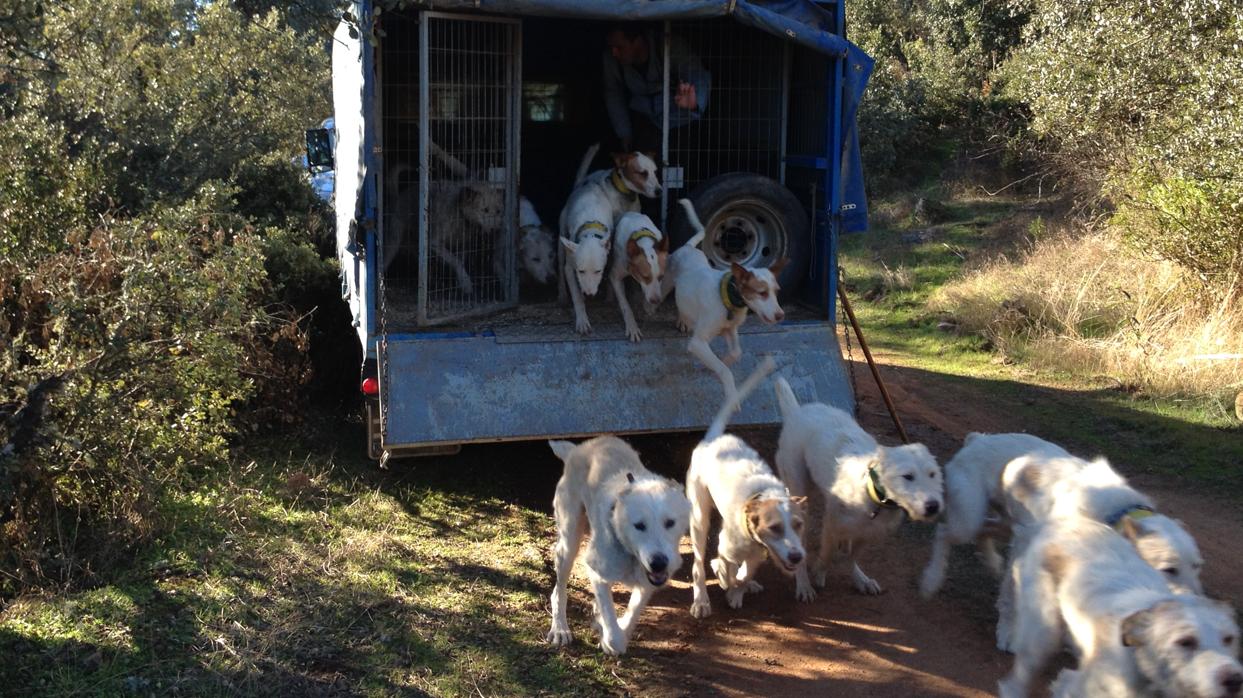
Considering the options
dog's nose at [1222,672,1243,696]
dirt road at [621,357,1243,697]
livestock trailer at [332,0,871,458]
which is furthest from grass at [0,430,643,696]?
dog's nose at [1222,672,1243,696]

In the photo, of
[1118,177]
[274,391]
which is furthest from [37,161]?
[1118,177]

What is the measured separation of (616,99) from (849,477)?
463 cm

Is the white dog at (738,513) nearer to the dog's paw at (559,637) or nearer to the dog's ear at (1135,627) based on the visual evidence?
the dog's paw at (559,637)

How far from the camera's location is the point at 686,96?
27.8ft

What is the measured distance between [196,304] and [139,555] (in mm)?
1495

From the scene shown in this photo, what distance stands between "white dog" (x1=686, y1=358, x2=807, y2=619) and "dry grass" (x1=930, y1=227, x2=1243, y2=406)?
231 inches

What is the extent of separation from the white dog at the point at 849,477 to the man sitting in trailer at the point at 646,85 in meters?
2.79

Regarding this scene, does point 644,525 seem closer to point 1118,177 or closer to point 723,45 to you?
point 723,45

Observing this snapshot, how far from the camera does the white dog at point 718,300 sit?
6.89 metres

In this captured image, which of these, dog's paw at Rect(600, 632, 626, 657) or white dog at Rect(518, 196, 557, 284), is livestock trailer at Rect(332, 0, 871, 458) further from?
dog's paw at Rect(600, 632, 626, 657)

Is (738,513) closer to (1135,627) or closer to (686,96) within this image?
(1135,627)

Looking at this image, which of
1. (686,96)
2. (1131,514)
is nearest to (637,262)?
(686,96)

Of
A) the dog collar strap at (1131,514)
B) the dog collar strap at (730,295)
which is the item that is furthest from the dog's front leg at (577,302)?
the dog collar strap at (1131,514)

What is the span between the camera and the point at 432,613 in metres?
5.98
